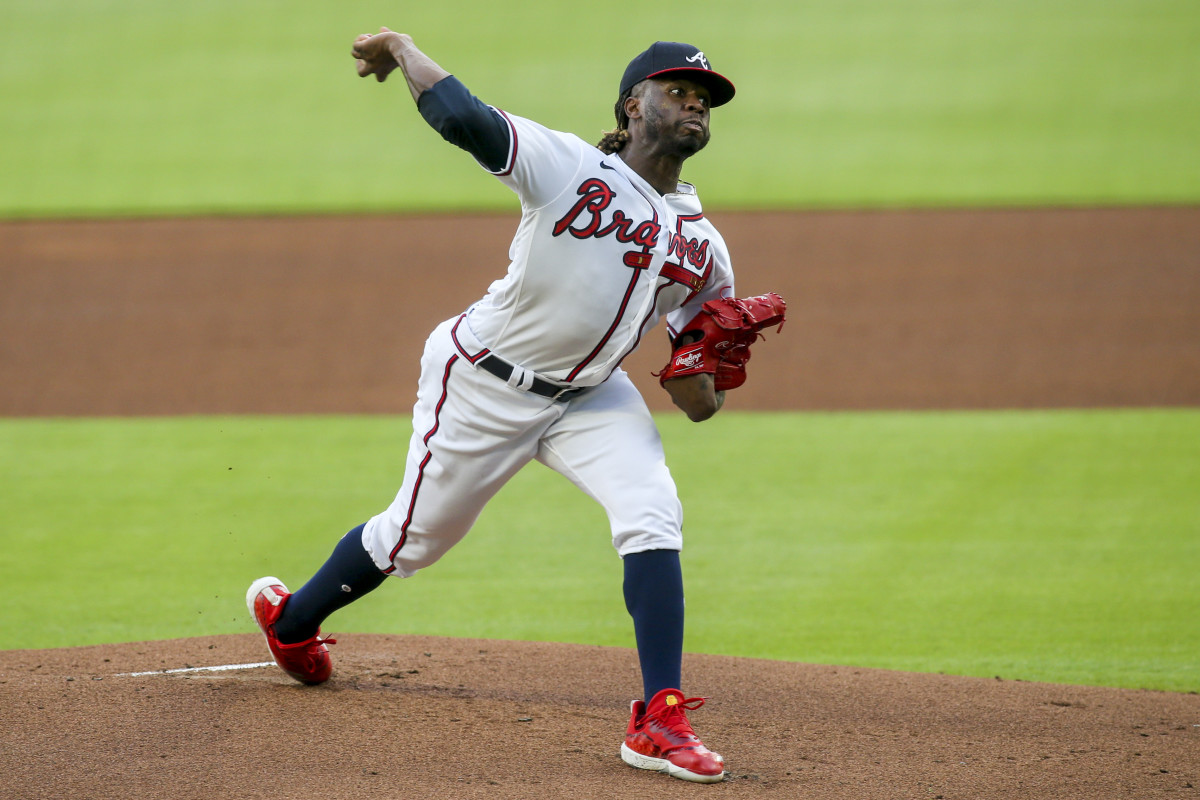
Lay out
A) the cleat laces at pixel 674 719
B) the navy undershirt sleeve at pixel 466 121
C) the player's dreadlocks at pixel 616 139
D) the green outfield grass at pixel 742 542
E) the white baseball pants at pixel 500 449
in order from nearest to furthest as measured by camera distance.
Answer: the navy undershirt sleeve at pixel 466 121 → the cleat laces at pixel 674 719 → the white baseball pants at pixel 500 449 → the player's dreadlocks at pixel 616 139 → the green outfield grass at pixel 742 542

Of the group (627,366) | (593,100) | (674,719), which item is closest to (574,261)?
(674,719)

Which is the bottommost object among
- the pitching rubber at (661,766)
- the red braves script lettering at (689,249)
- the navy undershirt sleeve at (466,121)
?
the pitching rubber at (661,766)

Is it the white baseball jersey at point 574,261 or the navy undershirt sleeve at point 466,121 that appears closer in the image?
the navy undershirt sleeve at point 466,121

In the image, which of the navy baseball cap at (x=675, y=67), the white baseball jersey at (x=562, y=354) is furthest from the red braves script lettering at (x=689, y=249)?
the navy baseball cap at (x=675, y=67)

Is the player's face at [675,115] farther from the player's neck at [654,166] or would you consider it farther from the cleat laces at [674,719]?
the cleat laces at [674,719]

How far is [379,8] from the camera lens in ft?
72.6

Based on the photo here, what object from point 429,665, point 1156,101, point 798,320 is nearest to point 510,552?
point 429,665

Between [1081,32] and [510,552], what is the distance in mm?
18678

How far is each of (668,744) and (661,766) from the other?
6cm

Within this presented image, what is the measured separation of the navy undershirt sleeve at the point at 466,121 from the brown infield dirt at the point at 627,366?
150 cm

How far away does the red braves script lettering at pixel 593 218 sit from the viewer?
10.9 feet

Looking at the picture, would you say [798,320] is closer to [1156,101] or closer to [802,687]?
[802,687]

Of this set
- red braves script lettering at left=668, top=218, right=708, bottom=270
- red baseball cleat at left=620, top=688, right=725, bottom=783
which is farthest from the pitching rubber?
red braves script lettering at left=668, top=218, right=708, bottom=270

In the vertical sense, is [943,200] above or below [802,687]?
above
